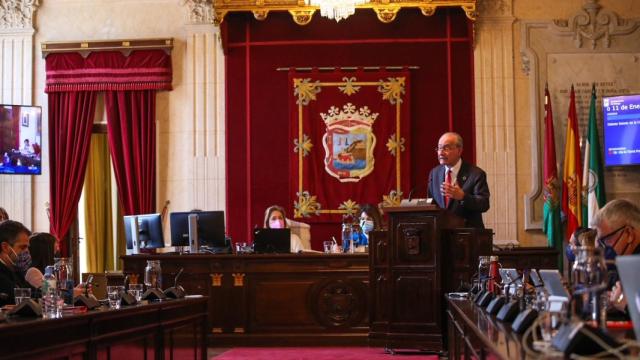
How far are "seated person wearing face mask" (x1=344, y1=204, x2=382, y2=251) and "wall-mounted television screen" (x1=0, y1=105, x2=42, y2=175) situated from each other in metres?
4.10

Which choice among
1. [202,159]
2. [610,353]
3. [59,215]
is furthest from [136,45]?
[610,353]

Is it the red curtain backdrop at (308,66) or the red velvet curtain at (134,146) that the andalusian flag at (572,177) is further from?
the red velvet curtain at (134,146)

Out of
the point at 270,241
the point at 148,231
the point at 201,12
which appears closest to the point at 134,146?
the point at 201,12

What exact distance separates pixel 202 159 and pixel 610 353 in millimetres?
9321

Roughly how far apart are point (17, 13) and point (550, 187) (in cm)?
709

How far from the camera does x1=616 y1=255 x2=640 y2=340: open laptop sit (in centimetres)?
246

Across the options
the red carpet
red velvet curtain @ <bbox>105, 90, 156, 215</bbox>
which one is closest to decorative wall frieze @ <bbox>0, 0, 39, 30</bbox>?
red velvet curtain @ <bbox>105, 90, 156, 215</bbox>

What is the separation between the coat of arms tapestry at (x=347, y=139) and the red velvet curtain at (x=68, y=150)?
8.67 ft

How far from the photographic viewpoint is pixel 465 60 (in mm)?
11227

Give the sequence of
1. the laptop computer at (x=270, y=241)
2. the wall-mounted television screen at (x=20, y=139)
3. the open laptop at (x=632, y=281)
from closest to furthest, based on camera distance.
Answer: the open laptop at (x=632, y=281)
the laptop computer at (x=270, y=241)
the wall-mounted television screen at (x=20, y=139)

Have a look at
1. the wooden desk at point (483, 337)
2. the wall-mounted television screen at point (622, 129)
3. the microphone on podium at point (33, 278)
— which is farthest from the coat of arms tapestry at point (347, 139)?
the microphone on podium at point (33, 278)

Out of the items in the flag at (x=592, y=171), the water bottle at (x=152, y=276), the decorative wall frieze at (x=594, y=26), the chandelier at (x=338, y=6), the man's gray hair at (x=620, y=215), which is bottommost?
the water bottle at (x=152, y=276)

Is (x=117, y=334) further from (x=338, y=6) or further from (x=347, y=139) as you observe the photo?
(x=347, y=139)

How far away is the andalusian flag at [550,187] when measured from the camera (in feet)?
35.3
